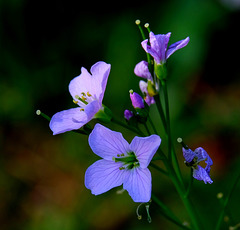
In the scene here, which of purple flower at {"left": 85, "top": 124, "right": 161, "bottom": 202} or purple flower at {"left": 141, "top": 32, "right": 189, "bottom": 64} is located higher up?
purple flower at {"left": 141, "top": 32, "right": 189, "bottom": 64}

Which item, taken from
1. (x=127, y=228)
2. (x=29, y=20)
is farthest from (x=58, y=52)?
(x=127, y=228)

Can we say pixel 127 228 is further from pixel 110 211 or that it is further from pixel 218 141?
pixel 218 141

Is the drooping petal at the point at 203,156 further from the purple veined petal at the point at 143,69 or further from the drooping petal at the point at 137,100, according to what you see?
the purple veined petal at the point at 143,69

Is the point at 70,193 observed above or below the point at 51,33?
below

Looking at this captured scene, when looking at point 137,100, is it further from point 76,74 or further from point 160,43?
point 76,74

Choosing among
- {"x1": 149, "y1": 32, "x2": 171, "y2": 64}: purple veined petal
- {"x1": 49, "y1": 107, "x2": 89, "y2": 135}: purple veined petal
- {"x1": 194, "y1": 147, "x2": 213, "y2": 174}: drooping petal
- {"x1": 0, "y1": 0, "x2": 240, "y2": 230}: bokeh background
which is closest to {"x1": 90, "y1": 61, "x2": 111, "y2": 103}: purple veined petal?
{"x1": 49, "y1": 107, "x2": 89, "y2": 135}: purple veined petal

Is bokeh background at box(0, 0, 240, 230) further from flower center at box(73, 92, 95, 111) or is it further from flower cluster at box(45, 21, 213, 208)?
flower cluster at box(45, 21, 213, 208)
